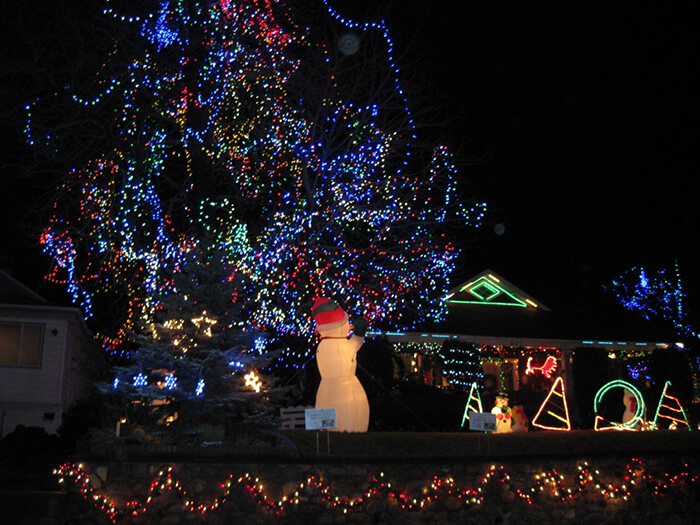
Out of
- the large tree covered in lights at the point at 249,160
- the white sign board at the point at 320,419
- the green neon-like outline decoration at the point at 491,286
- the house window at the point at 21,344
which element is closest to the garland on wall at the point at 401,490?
the white sign board at the point at 320,419

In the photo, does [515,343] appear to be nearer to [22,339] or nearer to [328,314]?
[328,314]

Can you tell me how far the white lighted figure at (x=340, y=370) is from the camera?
11745mm

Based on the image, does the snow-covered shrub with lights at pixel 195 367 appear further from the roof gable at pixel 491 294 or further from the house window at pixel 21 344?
the roof gable at pixel 491 294

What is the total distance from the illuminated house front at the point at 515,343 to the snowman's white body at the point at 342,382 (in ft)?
29.1

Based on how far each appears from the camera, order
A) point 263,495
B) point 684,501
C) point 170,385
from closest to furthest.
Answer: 1. point 263,495
2. point 170,385
3. point 684,501

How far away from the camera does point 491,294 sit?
2638 centimetres

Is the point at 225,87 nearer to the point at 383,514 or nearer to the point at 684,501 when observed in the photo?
the point at 383,514

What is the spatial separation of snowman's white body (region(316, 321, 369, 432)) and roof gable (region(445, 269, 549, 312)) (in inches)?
549

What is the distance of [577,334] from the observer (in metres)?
24.4

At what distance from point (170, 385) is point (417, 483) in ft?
12.2

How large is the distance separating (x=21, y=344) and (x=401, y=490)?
1265 cm

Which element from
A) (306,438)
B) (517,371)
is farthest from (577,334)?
(306,438)

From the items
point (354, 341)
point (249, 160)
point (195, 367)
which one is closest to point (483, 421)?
point (354, 341)

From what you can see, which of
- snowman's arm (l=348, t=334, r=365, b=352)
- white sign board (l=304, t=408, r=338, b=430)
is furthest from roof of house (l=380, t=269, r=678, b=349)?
white sign board (l=304, t=408, r=338, b=430)
